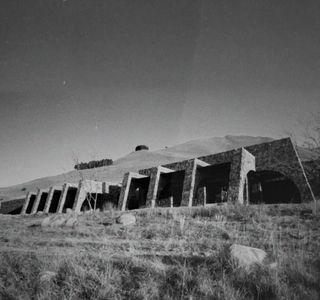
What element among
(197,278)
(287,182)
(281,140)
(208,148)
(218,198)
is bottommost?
(197,278)

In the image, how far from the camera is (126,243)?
745 cm

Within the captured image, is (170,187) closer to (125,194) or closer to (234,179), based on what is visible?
(125,194)

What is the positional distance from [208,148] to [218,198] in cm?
6488

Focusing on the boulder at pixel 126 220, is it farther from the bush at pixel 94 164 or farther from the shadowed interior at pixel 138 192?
the bush at pixel 94 164

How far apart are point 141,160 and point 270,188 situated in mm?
49198

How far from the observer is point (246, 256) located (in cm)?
445

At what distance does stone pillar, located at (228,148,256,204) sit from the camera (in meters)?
15.6

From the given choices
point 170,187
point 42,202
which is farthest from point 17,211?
point 170,187

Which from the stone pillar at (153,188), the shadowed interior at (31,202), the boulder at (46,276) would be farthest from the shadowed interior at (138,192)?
the boulder at (46,276)

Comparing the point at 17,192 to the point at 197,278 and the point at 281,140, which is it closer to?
the point at 281,140

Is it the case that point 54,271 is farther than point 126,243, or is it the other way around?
point 126,243

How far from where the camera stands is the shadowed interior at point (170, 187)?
21328mm

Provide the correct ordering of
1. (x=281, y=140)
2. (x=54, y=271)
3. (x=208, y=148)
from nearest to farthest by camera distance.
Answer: (x=54, y=271) < (x=281, y=140) < (x=208, y=148)

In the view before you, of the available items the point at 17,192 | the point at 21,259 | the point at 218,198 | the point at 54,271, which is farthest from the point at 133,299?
the point at 17,192
